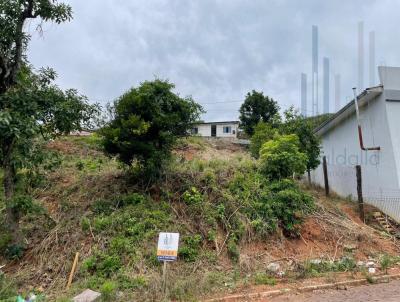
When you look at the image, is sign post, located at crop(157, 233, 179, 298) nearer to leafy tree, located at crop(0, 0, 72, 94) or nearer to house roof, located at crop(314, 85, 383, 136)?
leafy tree, located at crop(0, 0, 72, 94)

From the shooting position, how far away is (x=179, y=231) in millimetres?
8430

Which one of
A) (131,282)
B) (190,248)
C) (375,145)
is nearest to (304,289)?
(190,248)

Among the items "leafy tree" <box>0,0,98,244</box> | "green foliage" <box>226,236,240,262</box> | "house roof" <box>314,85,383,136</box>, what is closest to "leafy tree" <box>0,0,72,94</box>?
"leafy tree" <box>0,0,98,244</box>

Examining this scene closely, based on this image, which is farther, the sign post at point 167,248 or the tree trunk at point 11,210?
the tree trunk at point 11,210

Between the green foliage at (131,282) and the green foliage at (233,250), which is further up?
the green foliage at (233,250)

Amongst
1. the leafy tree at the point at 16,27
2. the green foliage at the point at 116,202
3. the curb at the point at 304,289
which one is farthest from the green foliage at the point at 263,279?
the leafy tree at the point at 16,27

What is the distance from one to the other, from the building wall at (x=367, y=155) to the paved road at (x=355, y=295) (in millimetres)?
6378

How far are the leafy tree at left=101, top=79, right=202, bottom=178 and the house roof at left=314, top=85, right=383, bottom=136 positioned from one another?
707 centimetres

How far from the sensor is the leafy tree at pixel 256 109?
34.8 m

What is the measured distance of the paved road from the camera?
6523 millimetres

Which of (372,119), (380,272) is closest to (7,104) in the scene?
(380,272)

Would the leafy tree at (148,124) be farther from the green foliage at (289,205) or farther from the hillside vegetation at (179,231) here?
the green foliage at (289,205)

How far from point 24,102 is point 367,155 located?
12214mm

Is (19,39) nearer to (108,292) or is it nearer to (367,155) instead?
(108,292)
